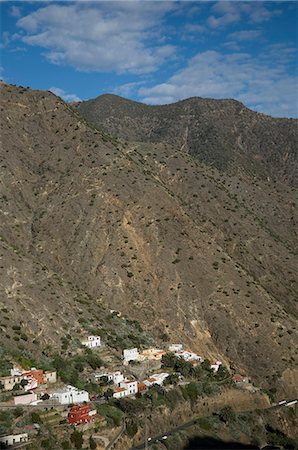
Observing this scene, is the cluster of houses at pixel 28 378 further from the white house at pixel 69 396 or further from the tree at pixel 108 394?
the tree at pixel 108 394

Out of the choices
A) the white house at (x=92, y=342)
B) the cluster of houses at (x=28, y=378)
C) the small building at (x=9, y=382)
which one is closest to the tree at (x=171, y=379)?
the white house at (x=92, y=342)

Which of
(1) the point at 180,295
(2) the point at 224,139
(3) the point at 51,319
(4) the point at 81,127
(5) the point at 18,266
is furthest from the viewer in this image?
(2) the point at 224,139

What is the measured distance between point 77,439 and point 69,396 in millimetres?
4870

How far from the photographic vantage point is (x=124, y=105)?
153500 millimetres

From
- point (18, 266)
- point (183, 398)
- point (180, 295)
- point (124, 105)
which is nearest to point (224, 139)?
point (124, 105)

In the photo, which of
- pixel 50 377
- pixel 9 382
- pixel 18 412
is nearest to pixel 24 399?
pixel 18 412

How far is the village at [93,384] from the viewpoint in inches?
1610

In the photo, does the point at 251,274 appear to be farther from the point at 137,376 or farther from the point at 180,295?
the point at 137,376

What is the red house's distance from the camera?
4028 centimetres

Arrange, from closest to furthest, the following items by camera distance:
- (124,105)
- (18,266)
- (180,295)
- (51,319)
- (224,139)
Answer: (51,319) < (18,266) < (180,295) < (224,139) < (124,105)

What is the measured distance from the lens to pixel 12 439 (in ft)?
120

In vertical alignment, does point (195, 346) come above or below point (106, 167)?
below

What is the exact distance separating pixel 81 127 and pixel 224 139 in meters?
57.3

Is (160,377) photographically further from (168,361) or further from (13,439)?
(13,439)
